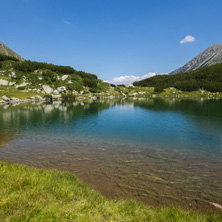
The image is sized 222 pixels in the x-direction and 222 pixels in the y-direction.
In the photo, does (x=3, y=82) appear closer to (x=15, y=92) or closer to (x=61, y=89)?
(x=15, y=92)

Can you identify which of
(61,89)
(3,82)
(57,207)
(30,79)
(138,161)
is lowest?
(138,161)

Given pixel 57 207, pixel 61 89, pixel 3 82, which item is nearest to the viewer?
pixel 57 207

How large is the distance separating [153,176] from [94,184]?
19.1 feet

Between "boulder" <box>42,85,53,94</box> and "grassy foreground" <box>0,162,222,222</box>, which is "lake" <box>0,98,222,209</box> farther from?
"boulder" <box>42,85,53,94</box>

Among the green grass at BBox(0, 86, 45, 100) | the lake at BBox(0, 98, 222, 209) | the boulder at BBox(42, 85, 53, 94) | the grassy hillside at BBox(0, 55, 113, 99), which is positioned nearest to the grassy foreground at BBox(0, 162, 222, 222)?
the lake at BBox(0, 98, 222, 209)

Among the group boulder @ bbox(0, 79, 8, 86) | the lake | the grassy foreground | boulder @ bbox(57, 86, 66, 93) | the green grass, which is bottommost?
the lake

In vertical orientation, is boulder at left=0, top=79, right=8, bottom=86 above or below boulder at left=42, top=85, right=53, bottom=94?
above

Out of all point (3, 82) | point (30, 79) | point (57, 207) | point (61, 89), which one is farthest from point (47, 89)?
point (57, 207)

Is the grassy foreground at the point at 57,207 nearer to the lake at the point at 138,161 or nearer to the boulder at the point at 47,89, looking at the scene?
the lake at the point at 138,161

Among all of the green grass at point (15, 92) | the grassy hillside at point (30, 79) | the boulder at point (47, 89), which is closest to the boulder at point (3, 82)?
the grassy hillside at point (30, 79)

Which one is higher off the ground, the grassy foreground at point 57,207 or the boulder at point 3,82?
the boulder at point 3,82

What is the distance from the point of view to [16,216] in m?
6.12

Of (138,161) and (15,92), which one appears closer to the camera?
(138,161)

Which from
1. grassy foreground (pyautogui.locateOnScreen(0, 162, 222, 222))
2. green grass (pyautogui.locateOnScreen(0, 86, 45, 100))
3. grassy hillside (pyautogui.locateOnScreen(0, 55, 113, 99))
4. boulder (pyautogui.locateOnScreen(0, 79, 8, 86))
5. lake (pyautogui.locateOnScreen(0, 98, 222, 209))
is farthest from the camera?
grassy hillside (pyautogui.locateOnScreen(0, 55, 113, 99))
